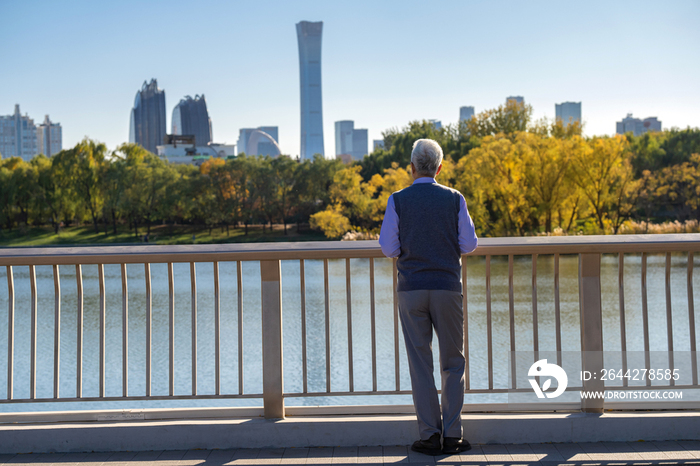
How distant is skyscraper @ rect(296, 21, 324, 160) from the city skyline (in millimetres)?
68441

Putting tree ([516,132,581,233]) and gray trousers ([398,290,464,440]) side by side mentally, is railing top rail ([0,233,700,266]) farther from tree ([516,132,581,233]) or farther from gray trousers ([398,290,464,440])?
tree ([516,132,581,233])

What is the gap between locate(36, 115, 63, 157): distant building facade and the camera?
175625 mm

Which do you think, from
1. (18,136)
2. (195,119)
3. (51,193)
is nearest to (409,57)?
(51,193)

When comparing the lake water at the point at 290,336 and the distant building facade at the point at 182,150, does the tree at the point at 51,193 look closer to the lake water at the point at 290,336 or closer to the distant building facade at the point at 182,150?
the lake water at the point at 290,336

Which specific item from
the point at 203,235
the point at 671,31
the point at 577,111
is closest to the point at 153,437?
the point at 203,235

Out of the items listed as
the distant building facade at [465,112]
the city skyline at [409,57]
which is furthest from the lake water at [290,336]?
the distant building facade at [465,112]

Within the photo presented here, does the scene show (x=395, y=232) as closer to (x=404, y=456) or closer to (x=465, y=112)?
(x=404, y=456)

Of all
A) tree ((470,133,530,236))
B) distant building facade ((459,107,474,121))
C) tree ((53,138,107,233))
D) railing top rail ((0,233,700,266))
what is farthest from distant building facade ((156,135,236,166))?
railing top rail ((0,233,700,266))

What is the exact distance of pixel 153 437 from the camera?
2.80m

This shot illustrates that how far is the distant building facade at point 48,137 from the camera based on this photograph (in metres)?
176

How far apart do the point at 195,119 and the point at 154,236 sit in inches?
5508

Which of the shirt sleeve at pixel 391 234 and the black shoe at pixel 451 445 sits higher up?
the shirt sleeve at pixel 391 234

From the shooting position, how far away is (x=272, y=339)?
2.90m

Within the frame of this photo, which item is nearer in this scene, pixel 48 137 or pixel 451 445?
pixel 451 445
